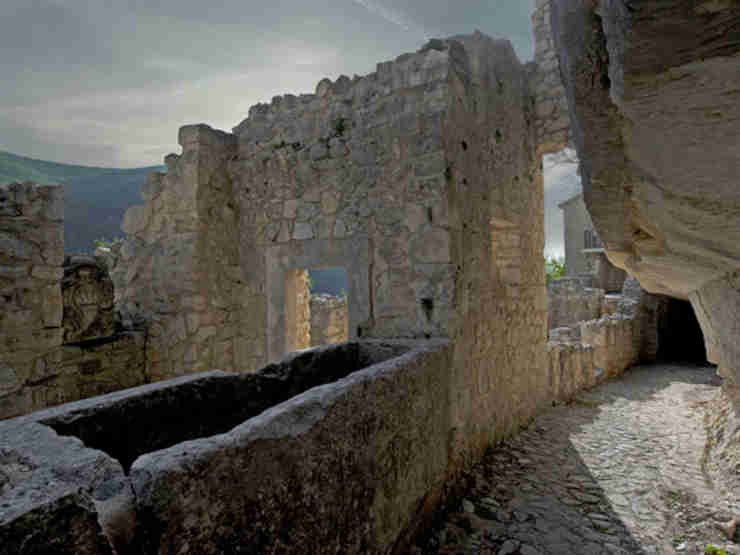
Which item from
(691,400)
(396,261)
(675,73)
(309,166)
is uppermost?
(309,166)

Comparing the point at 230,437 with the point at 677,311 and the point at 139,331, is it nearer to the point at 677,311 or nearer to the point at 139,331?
the point at 139,331

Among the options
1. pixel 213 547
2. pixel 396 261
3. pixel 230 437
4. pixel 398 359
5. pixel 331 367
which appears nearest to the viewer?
pixel 213 547

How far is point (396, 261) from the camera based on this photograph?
3652 millimetres

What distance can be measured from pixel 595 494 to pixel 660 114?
324 cm

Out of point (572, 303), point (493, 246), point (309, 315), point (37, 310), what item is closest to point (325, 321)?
point (309, 315)

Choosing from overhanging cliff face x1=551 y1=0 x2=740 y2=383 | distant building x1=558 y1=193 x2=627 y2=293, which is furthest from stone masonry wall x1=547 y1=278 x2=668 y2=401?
distant building x1=558 y1=193 x2=627 y2=293

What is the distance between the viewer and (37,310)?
3.29m

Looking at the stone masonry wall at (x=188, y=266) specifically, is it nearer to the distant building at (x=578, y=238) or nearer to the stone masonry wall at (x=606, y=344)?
the stone masonry wall at (x=606, y=344)

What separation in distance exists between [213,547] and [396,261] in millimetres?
2746

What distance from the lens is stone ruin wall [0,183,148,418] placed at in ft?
10.2

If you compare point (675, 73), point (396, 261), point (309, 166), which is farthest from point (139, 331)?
point (675, 73)

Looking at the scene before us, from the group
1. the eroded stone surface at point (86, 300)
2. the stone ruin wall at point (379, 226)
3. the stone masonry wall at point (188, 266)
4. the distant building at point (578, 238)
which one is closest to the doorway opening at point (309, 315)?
the stone ruin wall at point (379, 226)

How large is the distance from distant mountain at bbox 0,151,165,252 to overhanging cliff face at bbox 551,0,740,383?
36.6m

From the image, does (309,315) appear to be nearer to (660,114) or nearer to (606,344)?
(606,344)
